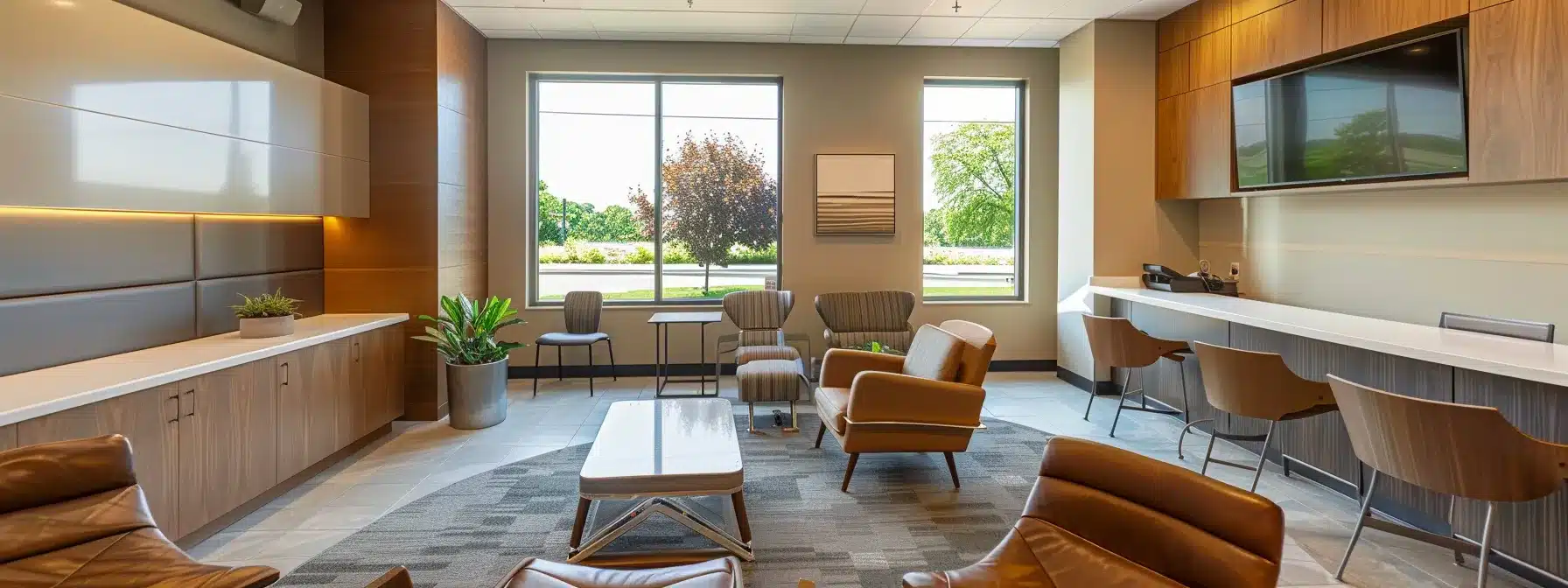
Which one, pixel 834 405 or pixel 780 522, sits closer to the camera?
pixel 780 522

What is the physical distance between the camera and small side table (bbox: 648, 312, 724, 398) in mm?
6719

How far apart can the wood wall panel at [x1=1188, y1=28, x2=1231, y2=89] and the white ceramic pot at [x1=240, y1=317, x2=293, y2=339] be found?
21.1ft

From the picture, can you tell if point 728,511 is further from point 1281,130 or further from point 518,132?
point 518,132

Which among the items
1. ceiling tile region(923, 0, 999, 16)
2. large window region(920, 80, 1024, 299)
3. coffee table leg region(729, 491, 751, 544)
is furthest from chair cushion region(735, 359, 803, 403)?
ceiling tile region(923, 0, 999, 16)

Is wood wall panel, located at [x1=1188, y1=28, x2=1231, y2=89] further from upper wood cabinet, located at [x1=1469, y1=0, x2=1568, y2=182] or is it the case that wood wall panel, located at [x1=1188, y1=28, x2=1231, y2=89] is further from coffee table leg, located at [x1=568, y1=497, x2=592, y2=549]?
coffee table leg, located at [x1=568, y1=497, x2=592, y2=549]

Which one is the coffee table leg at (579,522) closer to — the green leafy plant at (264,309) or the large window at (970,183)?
the green leafy plant at (264,309)

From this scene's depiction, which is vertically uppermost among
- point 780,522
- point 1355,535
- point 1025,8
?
point 1025,8

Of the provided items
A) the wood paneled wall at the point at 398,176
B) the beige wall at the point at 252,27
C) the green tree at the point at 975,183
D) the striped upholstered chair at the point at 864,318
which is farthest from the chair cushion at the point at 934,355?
the beige wall at the point at 252,27

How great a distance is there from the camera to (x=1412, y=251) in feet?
15.4

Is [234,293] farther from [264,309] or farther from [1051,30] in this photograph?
[1051,30]

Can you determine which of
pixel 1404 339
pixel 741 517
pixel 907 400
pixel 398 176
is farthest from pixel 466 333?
pixel 1404 339

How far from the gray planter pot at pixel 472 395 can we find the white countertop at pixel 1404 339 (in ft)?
15.8

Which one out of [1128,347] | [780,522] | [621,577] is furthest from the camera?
[1128,347]

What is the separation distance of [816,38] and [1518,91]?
5040mm
